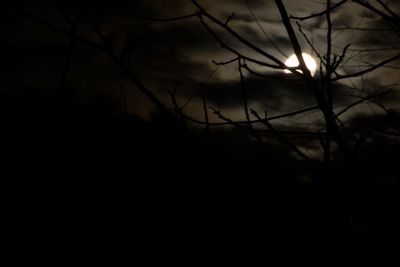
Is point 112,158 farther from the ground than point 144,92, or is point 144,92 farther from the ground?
point 112,158

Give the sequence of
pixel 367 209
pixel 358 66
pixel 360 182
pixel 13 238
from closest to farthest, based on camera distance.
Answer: pixel 13 238
pixel 360 182
pixel 367 209
pixel 358 66

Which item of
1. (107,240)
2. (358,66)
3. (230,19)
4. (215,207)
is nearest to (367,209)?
(358,66)

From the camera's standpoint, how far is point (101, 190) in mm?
6289

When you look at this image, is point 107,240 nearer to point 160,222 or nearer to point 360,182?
point 160,222

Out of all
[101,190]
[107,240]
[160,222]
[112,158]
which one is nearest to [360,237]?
[101,190]

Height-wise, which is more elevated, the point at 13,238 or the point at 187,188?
the point at 187,188

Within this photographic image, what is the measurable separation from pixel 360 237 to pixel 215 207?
1.10 metres

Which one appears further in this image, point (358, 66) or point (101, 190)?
point (101, 190)

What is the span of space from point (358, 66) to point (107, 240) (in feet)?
29.4

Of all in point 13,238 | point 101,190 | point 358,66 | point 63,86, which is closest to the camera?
point 13,238

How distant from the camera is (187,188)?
3533 millimetres

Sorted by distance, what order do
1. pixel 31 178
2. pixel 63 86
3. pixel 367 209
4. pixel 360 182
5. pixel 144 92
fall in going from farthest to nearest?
pixel 367 209 < pixel 360 182 < pixel 31 178 < pixel 63 86 < pixel 144 92

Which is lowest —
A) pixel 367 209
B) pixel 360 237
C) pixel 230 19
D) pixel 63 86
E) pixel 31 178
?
pixel 360 237

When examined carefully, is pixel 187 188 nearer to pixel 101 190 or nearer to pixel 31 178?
pixel 31 178
